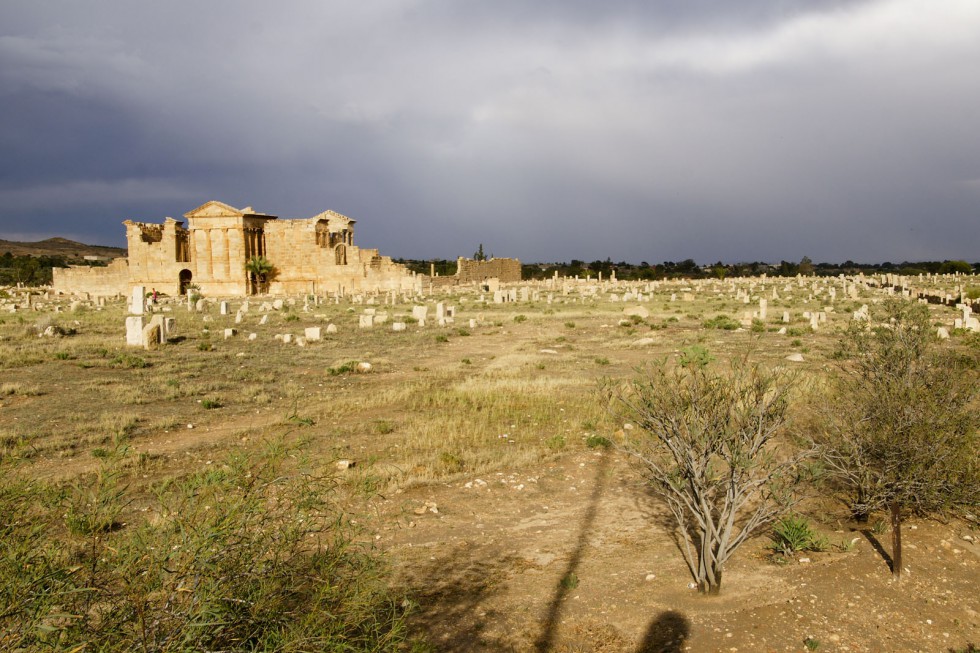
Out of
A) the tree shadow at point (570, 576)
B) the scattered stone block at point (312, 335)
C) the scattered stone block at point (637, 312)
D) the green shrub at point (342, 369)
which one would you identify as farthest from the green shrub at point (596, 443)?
the scattered stone block at point (637, 312)

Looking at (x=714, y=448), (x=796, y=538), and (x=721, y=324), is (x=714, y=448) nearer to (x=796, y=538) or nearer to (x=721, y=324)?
(x=796, y=538)

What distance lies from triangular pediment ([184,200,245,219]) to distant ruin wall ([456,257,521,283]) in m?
18.2

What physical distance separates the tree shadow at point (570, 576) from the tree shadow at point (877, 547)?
2.67 metres

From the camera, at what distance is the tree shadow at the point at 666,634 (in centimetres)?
451

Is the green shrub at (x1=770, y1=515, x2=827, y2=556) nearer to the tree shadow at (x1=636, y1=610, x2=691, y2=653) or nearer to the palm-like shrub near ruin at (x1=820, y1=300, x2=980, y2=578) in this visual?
the palm-like shrub near ruin at (x1=820, y1=300, x2=980, y2=578)

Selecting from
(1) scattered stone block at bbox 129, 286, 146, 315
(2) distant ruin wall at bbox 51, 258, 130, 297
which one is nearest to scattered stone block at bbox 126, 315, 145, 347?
(1) scattered stone block at bbox 129, 286, 146, 315

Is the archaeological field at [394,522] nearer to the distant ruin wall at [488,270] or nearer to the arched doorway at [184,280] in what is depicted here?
the arched doorway at [184,280]

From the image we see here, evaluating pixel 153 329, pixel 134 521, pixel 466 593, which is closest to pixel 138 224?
pixel 153 329

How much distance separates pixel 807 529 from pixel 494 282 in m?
41.2

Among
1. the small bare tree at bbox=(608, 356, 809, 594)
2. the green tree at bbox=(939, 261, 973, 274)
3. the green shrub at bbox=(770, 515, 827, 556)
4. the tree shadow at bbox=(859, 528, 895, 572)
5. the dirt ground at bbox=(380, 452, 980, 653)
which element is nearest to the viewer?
the dirt ground at bbox=(380, 452, 980, 653)

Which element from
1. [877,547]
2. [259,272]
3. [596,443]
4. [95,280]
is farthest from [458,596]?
[95,280]

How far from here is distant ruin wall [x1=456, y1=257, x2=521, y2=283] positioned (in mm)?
54531

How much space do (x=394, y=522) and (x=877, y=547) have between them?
4.59 metres

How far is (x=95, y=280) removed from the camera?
4625 cm
